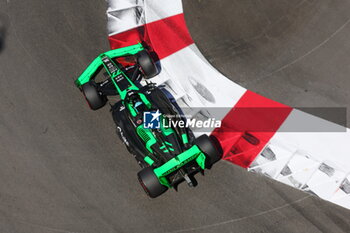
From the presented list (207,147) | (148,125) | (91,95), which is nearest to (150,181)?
(148,125)

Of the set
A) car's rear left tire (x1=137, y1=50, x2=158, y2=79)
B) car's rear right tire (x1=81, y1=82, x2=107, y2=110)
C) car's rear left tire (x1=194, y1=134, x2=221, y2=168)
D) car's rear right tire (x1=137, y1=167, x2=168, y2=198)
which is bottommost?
car's rear right tire (x1=137, y1=167, x2=168, y2=198)

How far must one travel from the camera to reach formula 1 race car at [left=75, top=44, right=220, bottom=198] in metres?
5.46

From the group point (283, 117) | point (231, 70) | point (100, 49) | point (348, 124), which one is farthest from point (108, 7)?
point (348, 124)

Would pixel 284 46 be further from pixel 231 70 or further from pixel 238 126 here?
pixel 238 126

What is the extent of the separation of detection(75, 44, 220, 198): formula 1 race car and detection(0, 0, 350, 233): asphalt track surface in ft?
1.90

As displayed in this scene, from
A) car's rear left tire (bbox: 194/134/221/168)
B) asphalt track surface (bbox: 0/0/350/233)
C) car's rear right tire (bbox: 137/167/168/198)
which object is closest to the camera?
car's rear right tire (bbox: 137/167/168/198)

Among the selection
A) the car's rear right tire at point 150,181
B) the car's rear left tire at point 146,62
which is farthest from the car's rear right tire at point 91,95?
the car's rear right tire at point 150,181

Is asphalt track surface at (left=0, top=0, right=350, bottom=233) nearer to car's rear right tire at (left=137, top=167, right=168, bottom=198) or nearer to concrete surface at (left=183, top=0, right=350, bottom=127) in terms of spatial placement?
concrete surface at (left=183, top=0, right=350, bottom=127)

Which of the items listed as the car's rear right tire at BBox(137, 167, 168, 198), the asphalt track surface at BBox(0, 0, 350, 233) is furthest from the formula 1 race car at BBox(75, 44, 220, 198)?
the asphalt track surface at BBox(0, 0, 350, 233)

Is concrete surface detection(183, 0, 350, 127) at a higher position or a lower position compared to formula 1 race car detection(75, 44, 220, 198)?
higher

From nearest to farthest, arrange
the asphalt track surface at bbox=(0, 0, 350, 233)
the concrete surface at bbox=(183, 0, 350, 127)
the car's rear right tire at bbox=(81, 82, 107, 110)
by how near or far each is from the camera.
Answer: the asphalt track surface at bbox=(0, 0, 350, 233) < the car's rear right tire at bbox=(81, 82, 107, 110) < the concrete surface at bbox=(183, 0, 350, 127)

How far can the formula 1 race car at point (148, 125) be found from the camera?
5.46 metres

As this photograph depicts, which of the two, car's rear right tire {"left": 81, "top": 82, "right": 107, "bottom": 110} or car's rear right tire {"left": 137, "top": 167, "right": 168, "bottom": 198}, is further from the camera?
car's rear right tire {"left": 81, "top": 82, "right": 107, "bottom": 110}

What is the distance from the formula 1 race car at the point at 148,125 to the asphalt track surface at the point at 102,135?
581mm
